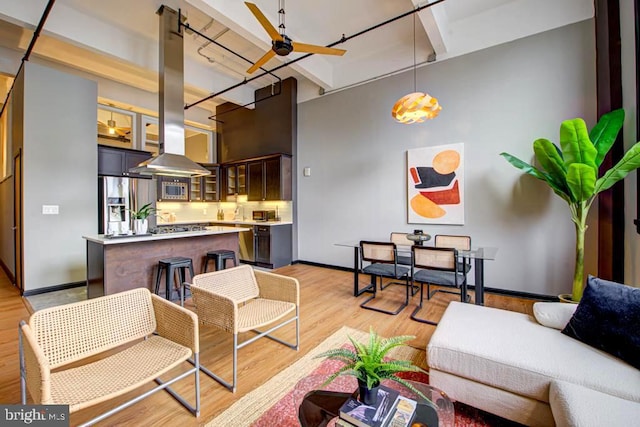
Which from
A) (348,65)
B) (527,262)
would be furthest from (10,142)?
(527,262)

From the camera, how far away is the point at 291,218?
20.0ft

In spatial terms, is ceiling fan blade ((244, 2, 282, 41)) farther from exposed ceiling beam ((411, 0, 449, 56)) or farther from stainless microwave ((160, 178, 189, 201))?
stainless microwave ((160, 178, 189, 201))

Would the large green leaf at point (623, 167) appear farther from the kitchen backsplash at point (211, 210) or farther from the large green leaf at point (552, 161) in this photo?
the kitchen backsplash at point (211, 210)

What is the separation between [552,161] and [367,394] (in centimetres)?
315

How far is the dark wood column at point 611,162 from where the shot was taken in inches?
107

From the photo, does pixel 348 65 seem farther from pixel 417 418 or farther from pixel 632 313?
pixel 417 418

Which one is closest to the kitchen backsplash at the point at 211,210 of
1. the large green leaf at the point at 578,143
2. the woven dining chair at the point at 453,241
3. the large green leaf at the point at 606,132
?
the woven dining chair at the point at 453,241

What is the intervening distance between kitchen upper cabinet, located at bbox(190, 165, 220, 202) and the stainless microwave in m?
0.18

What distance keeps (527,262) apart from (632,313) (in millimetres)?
2513

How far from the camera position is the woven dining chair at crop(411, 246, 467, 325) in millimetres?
3035

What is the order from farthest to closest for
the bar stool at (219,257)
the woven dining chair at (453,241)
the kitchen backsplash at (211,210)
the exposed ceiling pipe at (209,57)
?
the kitchen backsplash at (211,210)
the exposed ceiling pipe at (209,57)
the bar stool at (219,257)
the woven dining chair at (453,241)

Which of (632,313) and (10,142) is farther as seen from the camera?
(10,142)

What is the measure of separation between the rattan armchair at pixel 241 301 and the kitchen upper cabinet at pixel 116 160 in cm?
396

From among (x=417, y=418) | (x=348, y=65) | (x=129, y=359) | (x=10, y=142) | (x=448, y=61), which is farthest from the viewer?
(x=348, y=65)
